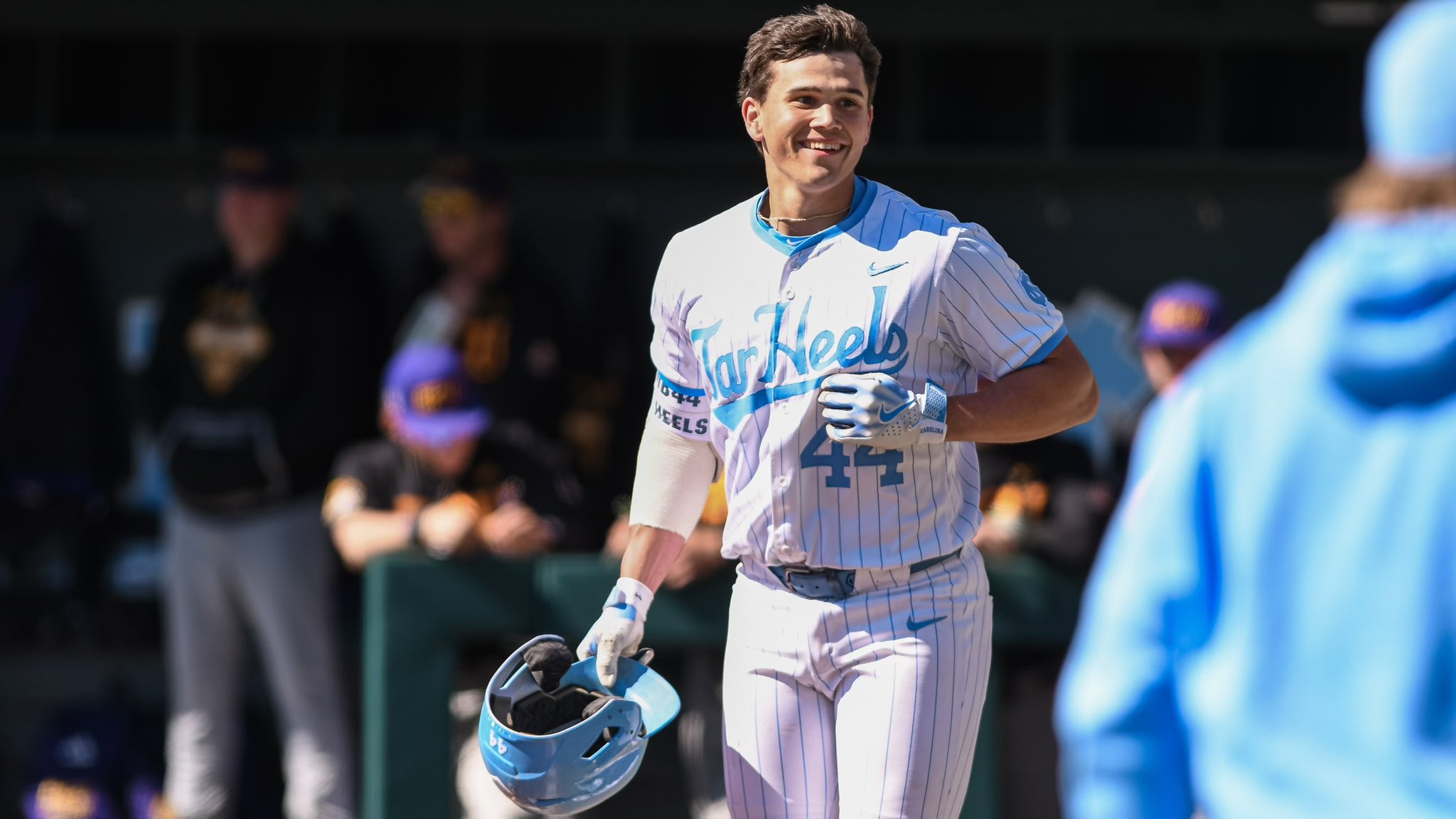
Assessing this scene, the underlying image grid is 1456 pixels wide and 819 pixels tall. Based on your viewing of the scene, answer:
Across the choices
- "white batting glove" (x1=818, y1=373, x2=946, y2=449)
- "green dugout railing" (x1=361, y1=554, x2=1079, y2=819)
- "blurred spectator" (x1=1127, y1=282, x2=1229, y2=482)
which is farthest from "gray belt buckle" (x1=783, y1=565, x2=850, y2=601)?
"blurred spectator" (x1=1127, y1=282, x2=1229, y2=482)

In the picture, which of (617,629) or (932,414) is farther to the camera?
(617,629)

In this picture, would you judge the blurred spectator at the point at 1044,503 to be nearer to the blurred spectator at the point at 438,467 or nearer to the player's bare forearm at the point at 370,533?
the blurred spectator at the point at 438,467

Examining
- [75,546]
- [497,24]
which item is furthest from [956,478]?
[75,546]

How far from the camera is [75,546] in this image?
5695 mm

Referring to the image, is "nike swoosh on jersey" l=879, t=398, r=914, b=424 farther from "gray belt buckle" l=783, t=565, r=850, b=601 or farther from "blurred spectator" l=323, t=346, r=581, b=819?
"blurred spectator" l=323, t=346, r=581, b=819

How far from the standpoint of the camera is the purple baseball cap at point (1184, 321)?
190 inches

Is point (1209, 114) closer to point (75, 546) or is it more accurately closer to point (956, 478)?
point (956, 478)

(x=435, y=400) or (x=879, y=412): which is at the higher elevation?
(x=879, y=412)

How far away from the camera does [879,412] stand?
2654 mm

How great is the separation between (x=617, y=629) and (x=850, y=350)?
1.97 ft

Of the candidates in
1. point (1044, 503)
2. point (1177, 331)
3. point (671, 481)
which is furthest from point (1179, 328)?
point (671, 481)

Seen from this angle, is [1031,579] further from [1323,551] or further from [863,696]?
[1323,551]

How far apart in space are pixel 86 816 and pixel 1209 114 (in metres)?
4.03

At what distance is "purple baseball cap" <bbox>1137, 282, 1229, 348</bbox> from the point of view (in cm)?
482
